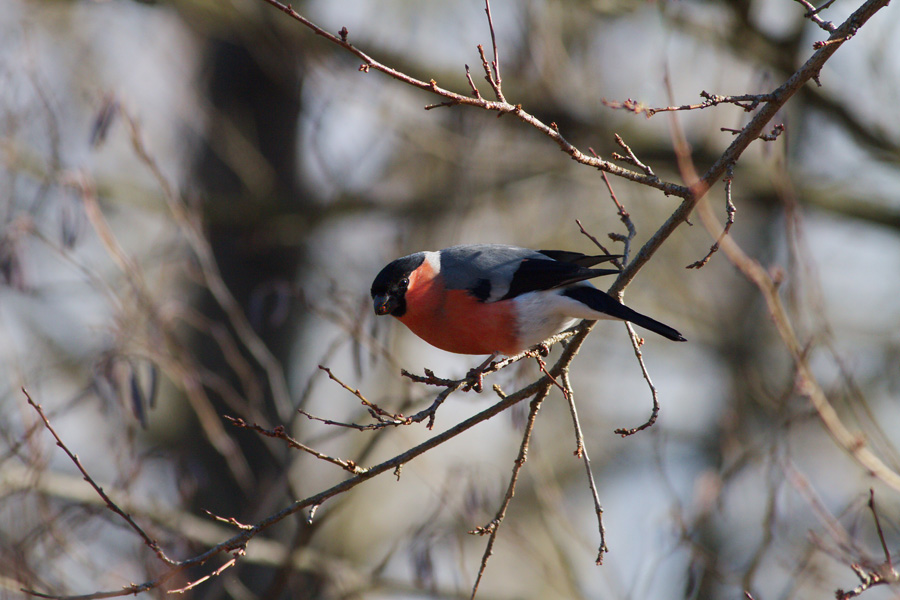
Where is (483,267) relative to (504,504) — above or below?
above

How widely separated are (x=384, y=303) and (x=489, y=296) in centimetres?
44

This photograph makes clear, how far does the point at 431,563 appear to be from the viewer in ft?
13.1

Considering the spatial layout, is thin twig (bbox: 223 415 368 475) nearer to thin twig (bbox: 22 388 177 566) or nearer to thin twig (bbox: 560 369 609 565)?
thin twig (bbox: 22 388 177 566)

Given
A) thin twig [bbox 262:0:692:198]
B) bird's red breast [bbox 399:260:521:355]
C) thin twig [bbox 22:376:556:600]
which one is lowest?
thin twig [bbox 22:376:556:600]

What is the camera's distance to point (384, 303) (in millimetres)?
3266

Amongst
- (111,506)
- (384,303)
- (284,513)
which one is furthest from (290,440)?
(384,303)

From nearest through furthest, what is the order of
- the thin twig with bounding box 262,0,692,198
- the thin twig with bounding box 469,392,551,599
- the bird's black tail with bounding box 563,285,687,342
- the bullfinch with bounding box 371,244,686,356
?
the thin twig with bounding box 262,0,692,198
the thin twig with bounding box 469,392,551,599
the bird's black tail with bounding box 563,285,687,342
the bullfinch with bounding box 371,244,686,356

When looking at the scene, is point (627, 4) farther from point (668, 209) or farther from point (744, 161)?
point (668, 209)

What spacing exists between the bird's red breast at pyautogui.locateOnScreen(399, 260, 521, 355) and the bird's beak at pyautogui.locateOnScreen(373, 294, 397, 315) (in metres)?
0.07

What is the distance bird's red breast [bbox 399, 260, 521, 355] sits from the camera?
315 centimetres

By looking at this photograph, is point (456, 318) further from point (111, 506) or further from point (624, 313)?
point (111, 506)

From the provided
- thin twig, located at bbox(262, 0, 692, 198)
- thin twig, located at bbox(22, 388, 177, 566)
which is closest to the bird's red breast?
thin twig, located at bbox(262, 0, 692, 198)

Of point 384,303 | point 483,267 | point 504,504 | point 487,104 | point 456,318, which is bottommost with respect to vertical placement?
point 504,504

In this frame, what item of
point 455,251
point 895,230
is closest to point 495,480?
point 455,251
